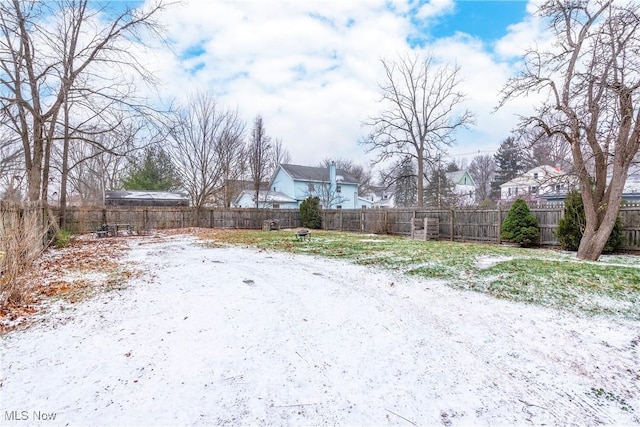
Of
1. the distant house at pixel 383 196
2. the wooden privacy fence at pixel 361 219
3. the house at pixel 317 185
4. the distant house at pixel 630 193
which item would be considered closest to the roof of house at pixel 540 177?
the distant house at pixel 630 193

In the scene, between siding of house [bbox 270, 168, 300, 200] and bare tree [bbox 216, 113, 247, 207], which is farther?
siding of house [bbox 270, 168, 300, 200]

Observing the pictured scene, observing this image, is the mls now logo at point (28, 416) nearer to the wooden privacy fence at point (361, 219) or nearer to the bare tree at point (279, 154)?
the wooden privacy fence at point (361, 219)

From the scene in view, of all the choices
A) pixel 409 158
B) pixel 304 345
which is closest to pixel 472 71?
pixel 409 158

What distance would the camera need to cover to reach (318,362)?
2.90 meters

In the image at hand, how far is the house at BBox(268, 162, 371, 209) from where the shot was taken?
3042cm

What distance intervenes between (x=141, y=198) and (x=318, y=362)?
28.3m

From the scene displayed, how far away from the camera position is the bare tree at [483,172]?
143ft

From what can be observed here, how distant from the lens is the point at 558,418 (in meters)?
2.18

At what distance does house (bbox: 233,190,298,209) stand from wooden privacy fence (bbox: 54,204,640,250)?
247 inches

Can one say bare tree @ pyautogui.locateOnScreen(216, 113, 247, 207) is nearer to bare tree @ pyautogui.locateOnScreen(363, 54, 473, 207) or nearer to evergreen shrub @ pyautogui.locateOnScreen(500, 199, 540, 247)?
bare tree @ pyautogui.locateOnScreen(363, 54, 473, 207)

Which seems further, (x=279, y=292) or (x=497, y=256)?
(x=497, y=256)

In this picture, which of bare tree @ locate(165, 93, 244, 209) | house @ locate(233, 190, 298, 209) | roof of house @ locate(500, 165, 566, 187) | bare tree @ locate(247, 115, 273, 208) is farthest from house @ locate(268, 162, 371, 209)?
roof of house @ locate(500, 165, 566, 187)

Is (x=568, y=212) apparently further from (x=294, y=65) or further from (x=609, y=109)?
(x=294, y=65)

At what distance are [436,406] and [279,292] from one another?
3.12 meters
